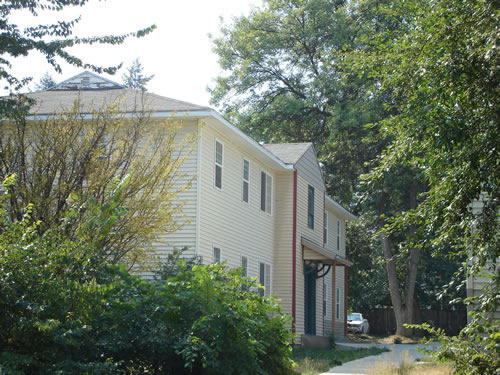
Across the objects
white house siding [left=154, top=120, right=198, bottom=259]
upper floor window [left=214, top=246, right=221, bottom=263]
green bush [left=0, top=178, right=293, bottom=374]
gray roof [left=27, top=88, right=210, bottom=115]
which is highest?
gray roof [left=27, top=88, right=210, bottom=115]

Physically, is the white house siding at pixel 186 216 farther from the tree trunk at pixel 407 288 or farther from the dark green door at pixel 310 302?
the tree trunk at pixel 407 288

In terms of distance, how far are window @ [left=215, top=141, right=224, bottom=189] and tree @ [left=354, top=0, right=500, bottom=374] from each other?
32.7 feet

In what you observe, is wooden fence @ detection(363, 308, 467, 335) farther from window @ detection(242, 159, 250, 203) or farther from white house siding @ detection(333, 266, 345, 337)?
window @ detection(242, 159, 250, 203)

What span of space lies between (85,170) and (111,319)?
629 cm

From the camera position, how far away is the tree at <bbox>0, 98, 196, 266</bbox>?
12.8 m

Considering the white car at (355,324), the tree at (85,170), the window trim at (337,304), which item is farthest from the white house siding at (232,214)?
the white car at (355,324)

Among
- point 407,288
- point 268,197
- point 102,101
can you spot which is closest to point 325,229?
point 268,197

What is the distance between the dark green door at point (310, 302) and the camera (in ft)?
91.4

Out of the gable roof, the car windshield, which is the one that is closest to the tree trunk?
the car windshield

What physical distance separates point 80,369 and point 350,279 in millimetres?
39661

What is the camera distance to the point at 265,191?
23.9 metres

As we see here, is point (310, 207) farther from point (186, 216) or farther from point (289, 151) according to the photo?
point (186, 216)

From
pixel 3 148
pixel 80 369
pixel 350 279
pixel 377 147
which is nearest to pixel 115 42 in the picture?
pixel 3 148

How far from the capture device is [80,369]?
21.3 ft
